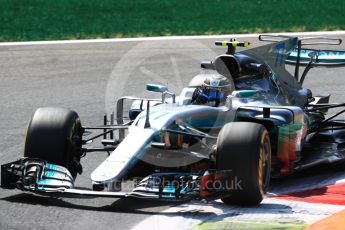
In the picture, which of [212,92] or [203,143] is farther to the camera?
[212,92]

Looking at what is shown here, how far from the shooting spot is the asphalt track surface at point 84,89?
8188mm

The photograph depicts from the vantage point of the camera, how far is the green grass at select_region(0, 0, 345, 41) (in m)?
19.2

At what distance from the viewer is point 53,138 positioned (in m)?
9.05

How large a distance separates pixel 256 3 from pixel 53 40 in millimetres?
Answer: 6078

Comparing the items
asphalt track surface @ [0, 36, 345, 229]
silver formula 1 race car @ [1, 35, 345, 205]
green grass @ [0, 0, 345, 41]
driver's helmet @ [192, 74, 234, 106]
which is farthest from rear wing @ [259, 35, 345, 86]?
green grass @ [0, 0, 345, 41]

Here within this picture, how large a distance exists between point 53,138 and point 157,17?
11.8m

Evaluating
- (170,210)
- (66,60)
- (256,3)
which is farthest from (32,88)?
(256,3)

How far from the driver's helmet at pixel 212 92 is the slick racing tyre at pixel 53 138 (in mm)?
1381

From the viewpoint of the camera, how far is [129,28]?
1959 cm

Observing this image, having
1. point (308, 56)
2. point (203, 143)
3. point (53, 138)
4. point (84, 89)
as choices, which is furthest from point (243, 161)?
point (84, 89)

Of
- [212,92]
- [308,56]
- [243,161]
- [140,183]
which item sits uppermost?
[308,56]

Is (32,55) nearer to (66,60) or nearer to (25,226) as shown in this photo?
(66,60)

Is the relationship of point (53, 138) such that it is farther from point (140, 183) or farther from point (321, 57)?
point (321, 57)

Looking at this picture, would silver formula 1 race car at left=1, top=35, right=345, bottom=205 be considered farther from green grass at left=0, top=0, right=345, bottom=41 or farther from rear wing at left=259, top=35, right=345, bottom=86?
green grass at left=0, top=0, right=345, bottom=41
